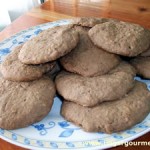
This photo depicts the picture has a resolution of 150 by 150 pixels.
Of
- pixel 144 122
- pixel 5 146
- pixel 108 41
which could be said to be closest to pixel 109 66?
→ pixel 108 41

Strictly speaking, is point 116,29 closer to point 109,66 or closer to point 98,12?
point 109,66

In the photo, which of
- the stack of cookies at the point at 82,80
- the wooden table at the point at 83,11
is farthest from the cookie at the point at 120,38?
the wooden table at the point at 83,11

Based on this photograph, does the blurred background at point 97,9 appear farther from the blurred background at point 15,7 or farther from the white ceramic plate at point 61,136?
the white ceramic plate at point 61,136

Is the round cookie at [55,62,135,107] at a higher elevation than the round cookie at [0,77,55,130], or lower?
higher

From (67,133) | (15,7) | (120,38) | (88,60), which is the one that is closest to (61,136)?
(67,133)

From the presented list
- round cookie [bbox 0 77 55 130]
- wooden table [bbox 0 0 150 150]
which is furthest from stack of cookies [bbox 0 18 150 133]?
wooden table [bbox 0 0 150 150]

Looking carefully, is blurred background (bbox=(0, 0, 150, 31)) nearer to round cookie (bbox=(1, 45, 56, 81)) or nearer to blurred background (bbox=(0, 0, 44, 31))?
blurred background (bbox=(0, 0, 44, 31))
